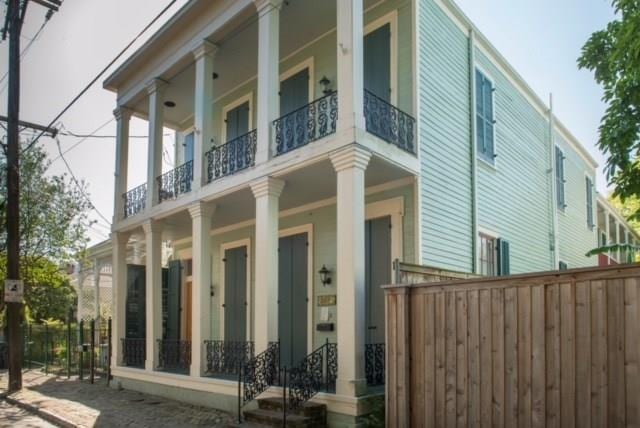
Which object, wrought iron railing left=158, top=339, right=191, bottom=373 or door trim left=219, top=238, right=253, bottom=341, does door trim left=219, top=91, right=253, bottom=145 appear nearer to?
door trim left=219, top=238, right=253, bottom=341

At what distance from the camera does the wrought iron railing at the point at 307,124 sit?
8.56 m

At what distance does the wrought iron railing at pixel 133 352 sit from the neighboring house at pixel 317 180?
0.05 m

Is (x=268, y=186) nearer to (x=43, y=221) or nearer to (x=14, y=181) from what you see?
(x=14, y=181)

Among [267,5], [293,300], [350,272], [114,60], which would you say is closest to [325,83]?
[267,5]

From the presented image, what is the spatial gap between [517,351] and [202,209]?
7040mm

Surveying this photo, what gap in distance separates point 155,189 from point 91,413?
5038 mm

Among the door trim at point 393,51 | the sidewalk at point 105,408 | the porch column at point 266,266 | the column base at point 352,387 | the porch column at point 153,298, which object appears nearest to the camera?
the column base at point 352,387

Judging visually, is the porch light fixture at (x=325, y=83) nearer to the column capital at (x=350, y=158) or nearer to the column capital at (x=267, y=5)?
the column capital at (x=267, y=5)

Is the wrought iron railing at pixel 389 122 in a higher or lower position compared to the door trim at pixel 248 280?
higher

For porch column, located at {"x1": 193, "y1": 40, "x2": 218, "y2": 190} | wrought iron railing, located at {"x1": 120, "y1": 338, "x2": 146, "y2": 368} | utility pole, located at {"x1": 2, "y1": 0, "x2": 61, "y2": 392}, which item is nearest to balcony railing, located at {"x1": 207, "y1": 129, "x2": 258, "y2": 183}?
porch column, located at {"x1": 193, "y1": 40, "x2": 218, "y2": 190}

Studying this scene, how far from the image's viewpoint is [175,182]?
12.3m

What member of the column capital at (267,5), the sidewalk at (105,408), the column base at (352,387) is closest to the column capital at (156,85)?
the column capital at (267,5)

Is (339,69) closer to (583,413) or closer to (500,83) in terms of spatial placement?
(583,413)

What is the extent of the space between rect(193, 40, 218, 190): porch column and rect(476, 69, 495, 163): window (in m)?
5.54
